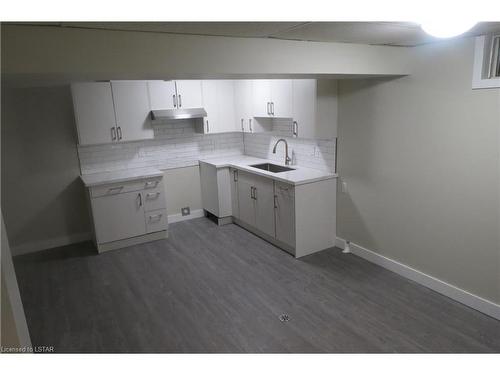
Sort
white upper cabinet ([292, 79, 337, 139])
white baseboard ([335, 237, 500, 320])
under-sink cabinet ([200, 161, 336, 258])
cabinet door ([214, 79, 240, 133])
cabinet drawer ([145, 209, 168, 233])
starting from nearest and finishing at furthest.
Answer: white baseboard ([335, 237, 500, 320])
white upper cabinet ([292, 79, 337, 139])
under-sink cabinet ([200, 161, 336, 258])
cabinet drawer ([145, 209, 168, 233])
cabinet door ([214, 79, 240, 133])

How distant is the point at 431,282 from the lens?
326 centimetres

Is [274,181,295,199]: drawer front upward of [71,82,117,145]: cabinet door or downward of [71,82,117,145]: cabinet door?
downward

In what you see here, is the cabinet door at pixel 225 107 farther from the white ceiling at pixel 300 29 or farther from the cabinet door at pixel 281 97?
the white ceiling at pixel 300 29

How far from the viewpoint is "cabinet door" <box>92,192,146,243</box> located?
422 centimetres

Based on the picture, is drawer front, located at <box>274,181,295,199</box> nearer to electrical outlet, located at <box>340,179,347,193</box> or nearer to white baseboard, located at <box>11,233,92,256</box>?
electrical outlet, located at <box>340,179,347,193</box>

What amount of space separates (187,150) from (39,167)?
1967 millimetres

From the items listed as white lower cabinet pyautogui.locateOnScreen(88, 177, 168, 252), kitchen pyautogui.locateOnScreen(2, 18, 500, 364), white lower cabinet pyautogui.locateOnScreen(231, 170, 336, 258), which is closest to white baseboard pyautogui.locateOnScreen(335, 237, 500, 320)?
kitchen pyautogui.locateOnScreen(2, 18, 500, 364)

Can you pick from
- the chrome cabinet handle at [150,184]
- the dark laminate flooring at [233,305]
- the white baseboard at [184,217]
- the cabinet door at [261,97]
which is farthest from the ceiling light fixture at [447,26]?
the white baseboard at [184,217]

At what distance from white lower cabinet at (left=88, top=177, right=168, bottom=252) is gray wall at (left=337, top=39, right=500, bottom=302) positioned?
95.5 inches

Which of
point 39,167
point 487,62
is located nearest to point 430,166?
point 487,62

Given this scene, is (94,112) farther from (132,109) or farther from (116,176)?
(116,176)

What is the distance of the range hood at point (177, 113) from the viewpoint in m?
4.58

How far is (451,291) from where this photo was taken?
3098 millimetres
